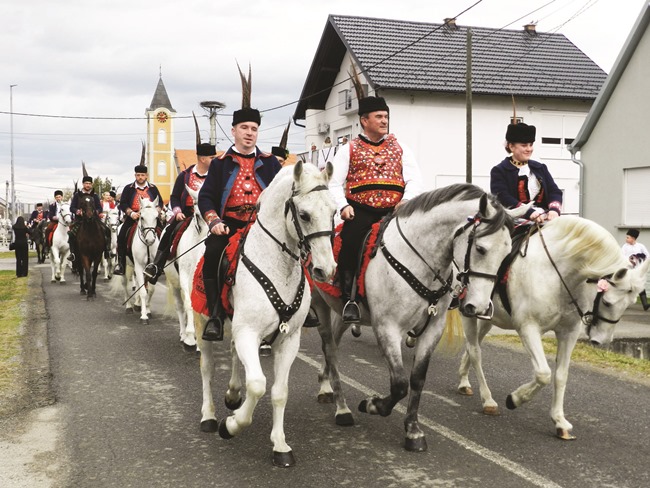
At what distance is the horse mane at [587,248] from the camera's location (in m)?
5.79

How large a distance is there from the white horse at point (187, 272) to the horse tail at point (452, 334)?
301 cm

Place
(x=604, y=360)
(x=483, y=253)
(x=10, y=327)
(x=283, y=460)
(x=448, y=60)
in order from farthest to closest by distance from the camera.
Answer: (x=448, y=60), (x=10, y=327), (x=604, y=360), (x=483, y=253), (x=283, y=460)

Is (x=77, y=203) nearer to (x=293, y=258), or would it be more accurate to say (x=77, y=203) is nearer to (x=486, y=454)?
(x=293, y=258)

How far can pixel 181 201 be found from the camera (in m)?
10.3

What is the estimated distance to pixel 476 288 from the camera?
5238mm

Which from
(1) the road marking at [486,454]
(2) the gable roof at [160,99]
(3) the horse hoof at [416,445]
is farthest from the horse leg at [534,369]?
(2) the gable roof at [160,99]

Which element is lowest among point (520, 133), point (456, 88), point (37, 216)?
point (37, 216)

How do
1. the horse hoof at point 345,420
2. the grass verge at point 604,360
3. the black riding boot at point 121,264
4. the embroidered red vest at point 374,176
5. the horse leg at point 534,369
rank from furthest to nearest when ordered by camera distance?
the black riding boot at point 121,264, the grass verge at point 604,360, the embroidered red vest at point 374,176, the horse hoof at point 345,420, the horse leg at point 534,369

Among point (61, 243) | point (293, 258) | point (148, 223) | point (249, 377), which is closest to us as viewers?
point (249, 377)

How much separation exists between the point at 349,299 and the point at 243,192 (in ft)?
4.15

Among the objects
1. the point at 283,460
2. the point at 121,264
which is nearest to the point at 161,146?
the point at 121,264

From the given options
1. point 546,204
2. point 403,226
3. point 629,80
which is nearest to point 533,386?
point 403,226

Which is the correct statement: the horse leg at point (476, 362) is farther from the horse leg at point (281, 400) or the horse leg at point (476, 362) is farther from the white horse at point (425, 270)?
the horse leg at point (281, 400)

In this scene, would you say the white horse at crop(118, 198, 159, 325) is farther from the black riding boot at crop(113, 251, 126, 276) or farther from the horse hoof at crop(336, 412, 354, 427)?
the horse hoof at crop(336, 412, 354, 427)
